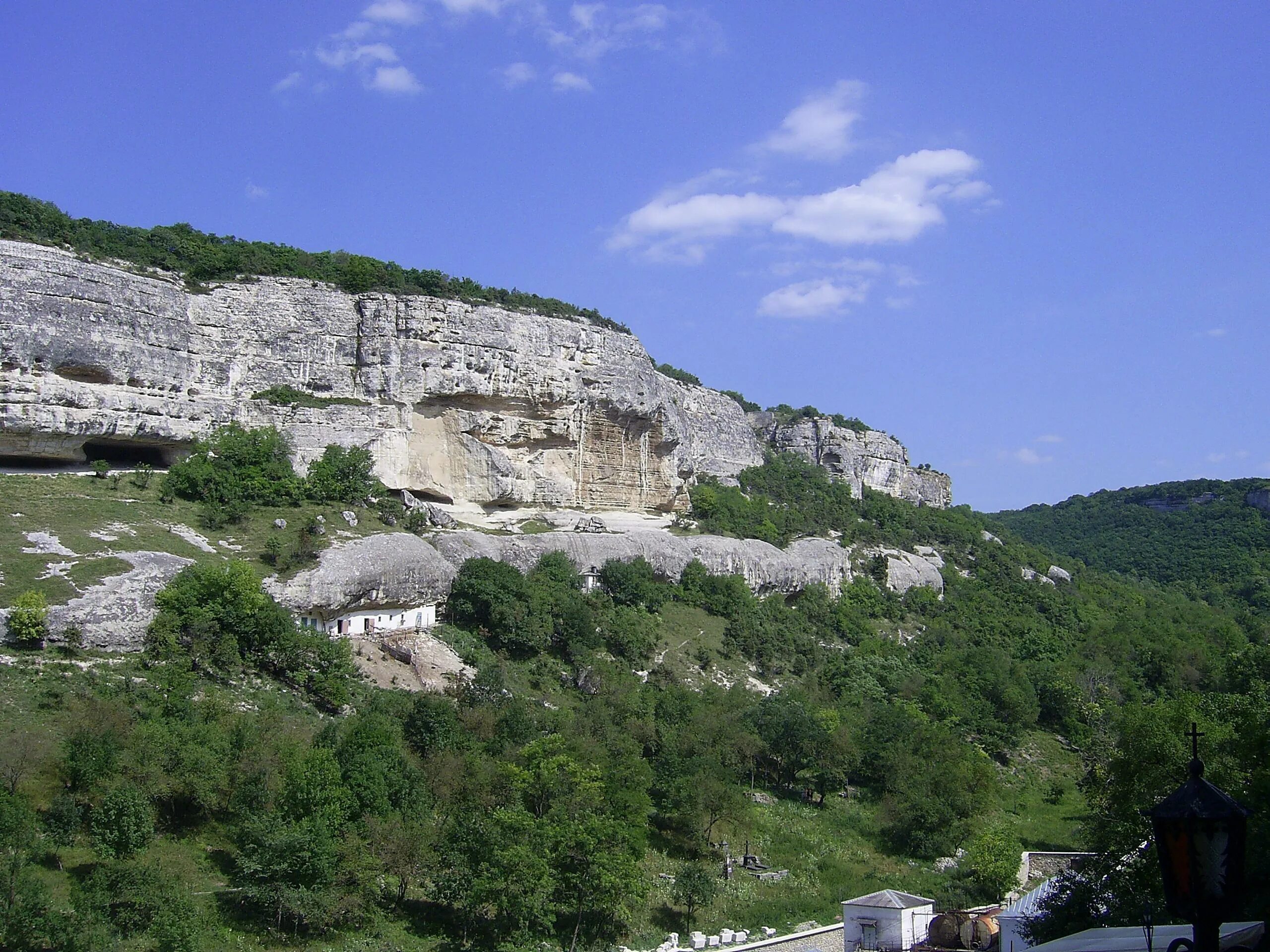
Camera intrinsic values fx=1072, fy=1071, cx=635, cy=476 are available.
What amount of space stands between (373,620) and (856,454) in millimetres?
53856

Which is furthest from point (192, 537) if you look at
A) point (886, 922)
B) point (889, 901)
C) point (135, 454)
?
point (886, 922)

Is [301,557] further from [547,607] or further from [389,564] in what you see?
[547,607]

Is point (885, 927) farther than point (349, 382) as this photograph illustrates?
No

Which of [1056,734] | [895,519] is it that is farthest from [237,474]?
[895,519]

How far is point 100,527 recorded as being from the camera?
2952 centimetres

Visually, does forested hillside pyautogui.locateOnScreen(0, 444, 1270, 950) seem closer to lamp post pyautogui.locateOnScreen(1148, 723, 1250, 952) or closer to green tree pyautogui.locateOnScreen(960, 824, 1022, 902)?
green tree pyautogui.locateOnScreen(960, 824, 1022, 902)

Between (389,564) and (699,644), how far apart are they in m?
13.5

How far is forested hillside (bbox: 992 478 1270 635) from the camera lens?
219 ft

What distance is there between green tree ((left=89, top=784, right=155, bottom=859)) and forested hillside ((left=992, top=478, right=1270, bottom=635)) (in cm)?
5264

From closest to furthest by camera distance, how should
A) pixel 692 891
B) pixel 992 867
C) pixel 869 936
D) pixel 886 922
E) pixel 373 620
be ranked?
1. pixel 886 922
2. pixel 869 936
3. pixel 692 891
4. pixel 992 867
5. pixel 373 620

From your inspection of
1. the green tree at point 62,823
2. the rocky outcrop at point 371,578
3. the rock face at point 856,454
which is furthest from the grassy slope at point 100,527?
the rock face at point 856,454

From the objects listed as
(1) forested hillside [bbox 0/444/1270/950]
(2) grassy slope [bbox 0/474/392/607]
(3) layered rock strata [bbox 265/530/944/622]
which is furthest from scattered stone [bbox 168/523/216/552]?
(3) layered rock strata [bbox 265/530/944/622]

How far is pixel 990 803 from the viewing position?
31.7 m

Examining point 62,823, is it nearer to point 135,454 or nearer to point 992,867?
point 992,867
